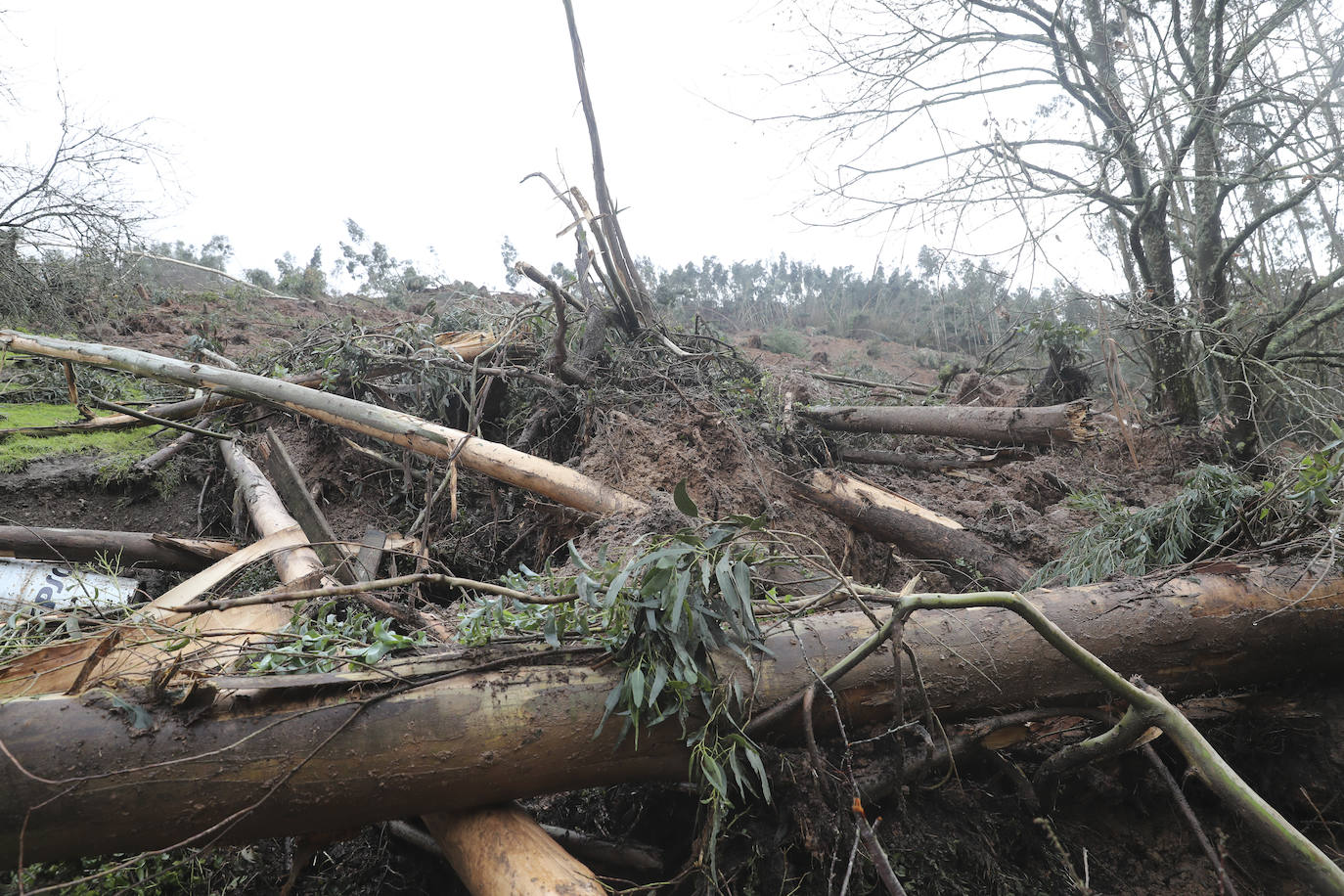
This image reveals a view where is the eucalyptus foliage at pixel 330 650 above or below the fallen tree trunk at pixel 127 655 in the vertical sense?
below

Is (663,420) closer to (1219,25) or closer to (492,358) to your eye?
(492,358)

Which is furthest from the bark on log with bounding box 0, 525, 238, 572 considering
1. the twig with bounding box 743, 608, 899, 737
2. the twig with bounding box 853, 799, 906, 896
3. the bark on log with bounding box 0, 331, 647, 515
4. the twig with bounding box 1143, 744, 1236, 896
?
the twig with bounding box 1143, 744, 1236, 896

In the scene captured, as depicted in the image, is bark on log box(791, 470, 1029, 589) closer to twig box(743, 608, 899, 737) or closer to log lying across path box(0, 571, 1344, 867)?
log lying across path box(0, 571, 1344, 867)

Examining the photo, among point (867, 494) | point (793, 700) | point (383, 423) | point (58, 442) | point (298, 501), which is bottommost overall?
point (793, 700)

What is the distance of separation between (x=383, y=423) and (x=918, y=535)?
3557 mm

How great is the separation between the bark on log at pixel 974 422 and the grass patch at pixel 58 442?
539 cm

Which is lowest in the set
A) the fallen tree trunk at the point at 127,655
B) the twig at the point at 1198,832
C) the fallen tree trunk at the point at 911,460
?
the twig at the point at 1198,832

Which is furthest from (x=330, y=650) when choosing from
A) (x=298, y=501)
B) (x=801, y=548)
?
(x=801, y=548)

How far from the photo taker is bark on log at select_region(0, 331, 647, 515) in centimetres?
414

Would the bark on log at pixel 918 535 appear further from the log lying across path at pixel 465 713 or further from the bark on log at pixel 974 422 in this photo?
the log lying across path at pixel 465 713

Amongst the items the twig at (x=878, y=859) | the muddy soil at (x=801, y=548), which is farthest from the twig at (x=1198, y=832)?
the twig at (x=878, y=859)

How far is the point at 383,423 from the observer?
173 inches

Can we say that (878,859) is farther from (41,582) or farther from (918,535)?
(41,582)

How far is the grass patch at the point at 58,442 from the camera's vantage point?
525 cm
